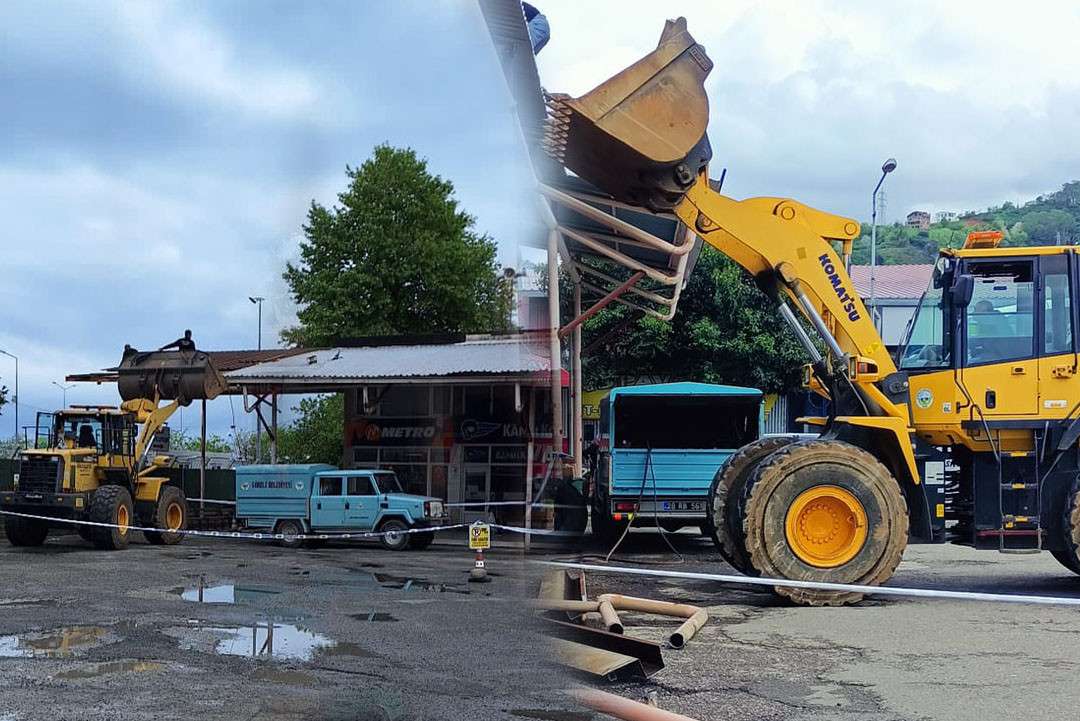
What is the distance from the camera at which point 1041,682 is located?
5.32m

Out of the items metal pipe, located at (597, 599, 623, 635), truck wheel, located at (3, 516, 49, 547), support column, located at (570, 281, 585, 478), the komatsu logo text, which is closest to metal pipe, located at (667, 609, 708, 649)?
metal pipe, located at (597, 599, 623, 635)

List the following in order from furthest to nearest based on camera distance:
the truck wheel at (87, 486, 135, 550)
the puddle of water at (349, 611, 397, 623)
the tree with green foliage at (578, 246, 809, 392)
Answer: the tree with green foliage at (578, 246, 809, 392)
the truck wheel at (87, 486, 135, 550)
the puddle of water at (349, 611, 397, 623)

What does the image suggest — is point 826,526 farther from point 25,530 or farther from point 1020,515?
point 25,530

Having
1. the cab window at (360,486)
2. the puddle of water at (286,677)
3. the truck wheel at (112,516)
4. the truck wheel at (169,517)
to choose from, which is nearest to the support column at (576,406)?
the cab window at (360,486)

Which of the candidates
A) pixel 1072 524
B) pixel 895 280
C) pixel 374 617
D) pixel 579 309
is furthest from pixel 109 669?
pixel 895 280

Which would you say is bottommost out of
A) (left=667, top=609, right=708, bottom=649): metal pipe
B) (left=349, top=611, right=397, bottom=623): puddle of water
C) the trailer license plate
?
(left=349, top=611, right=397, bottom=623): puddle of water

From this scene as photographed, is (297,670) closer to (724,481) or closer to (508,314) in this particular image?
(508,314)

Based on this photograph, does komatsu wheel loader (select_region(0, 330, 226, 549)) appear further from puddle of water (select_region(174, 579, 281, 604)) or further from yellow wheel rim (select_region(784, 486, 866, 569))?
yellow wheel rim (select_region(784, 486, 866, 569))

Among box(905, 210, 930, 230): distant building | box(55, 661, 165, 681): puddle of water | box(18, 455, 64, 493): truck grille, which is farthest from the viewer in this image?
box(905, 210, 930, 230): distant building

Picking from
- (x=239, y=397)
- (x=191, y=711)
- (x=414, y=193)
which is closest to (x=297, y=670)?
(x=191, y=711)

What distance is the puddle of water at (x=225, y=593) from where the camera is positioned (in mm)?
8336

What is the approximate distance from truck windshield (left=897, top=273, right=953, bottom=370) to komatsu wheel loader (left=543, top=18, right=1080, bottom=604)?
0.05 feet

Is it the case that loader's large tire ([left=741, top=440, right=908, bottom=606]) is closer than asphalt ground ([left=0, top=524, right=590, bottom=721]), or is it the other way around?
asphalt ground ([left=0, top=524, right=590, bottom=721])

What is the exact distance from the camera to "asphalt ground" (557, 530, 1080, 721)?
4777 millimetres
